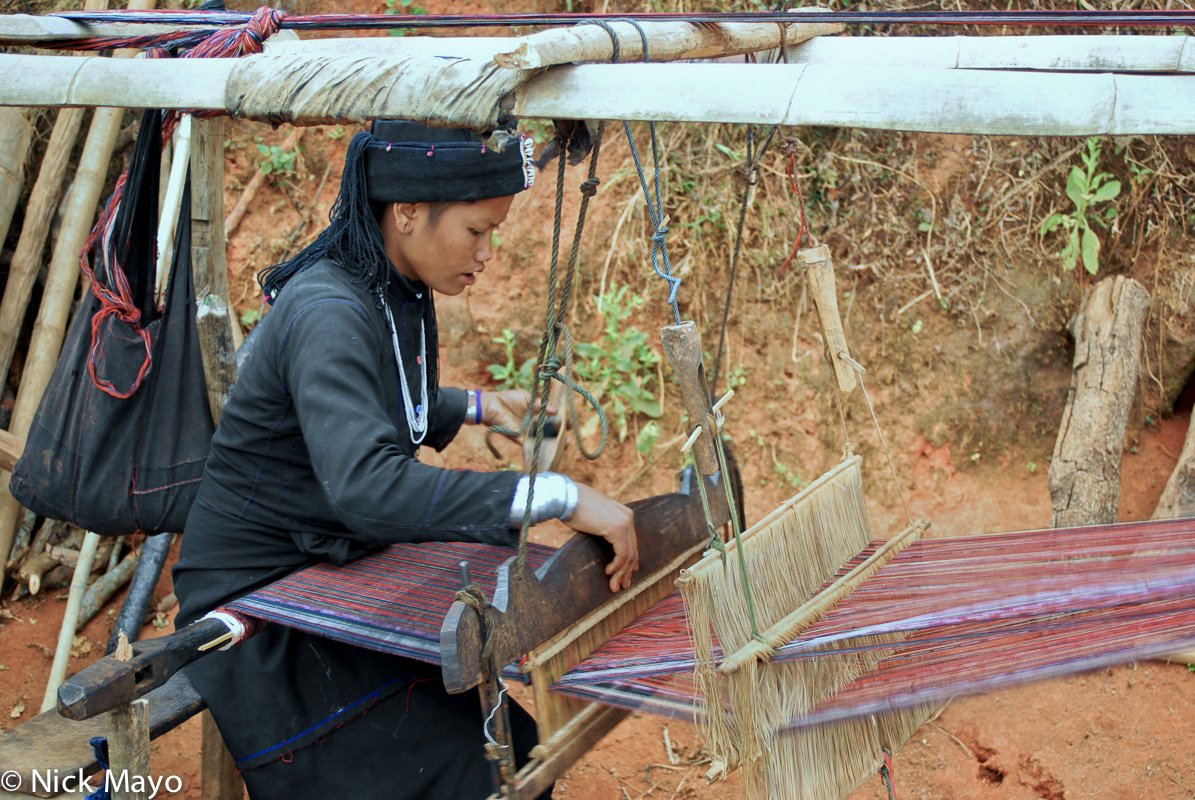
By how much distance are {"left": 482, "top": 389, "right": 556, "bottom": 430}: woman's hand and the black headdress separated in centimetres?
78

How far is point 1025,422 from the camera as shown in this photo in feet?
15.1

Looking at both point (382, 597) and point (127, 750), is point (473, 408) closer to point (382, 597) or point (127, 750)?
point (382, 597)

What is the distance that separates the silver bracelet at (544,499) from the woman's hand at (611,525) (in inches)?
1.4

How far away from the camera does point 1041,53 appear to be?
89.6 inches

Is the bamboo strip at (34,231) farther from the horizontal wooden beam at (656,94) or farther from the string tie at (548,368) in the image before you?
the string tie at (548,368)

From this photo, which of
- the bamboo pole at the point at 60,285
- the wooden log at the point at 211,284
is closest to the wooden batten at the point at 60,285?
the bamboo pole at the point at 60,285

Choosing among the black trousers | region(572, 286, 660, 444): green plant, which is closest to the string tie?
the black trousers

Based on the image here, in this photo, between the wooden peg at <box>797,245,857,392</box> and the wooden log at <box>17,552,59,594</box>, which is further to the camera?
the wooden log at <box>17,552,59,594</box>

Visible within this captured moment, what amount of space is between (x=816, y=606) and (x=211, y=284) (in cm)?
198

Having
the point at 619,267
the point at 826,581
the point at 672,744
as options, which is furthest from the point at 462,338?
the point at 826,581

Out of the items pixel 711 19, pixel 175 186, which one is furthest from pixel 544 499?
pixel 175 186

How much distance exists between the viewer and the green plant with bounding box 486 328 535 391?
464 cm

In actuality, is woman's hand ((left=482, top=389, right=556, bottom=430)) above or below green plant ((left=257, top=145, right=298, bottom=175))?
below

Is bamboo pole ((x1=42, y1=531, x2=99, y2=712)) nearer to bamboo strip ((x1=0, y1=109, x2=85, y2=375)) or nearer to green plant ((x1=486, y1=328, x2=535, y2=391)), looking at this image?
bamboo strip ((x1=0, y1=109, x2=85, y2=375))
